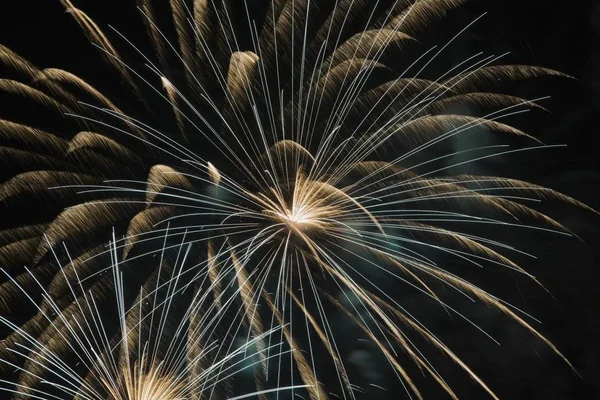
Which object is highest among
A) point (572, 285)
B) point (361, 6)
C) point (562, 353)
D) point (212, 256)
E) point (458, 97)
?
point (361, 6)

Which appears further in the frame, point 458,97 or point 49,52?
point 49,52

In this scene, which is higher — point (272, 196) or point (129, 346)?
point (272, 196)

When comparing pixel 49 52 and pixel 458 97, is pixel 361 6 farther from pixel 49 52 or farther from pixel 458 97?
pixel 49 52

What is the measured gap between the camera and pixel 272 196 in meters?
3.92

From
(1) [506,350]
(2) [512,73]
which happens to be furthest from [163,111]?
(1) [506,350]

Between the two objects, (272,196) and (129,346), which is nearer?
(272,196)

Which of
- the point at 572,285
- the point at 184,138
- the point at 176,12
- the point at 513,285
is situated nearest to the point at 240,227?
the point at 184,138

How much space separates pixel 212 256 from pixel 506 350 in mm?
1610

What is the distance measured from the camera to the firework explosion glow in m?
3.90

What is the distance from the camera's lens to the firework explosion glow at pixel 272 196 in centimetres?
390

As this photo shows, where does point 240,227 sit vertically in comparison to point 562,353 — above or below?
above

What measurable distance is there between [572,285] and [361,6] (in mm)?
1814

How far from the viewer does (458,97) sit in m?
3.89

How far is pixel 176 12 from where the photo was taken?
13.2 feet
